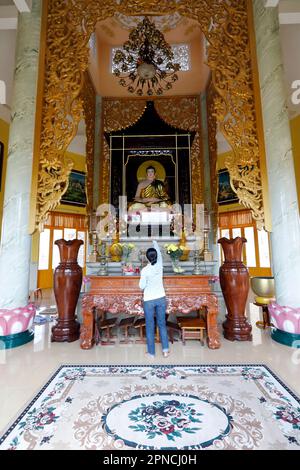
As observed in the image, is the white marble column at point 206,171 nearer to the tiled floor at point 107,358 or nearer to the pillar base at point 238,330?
the pillar base at point 238,330

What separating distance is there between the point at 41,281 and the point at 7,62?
20.9 feet

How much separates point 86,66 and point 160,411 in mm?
4225

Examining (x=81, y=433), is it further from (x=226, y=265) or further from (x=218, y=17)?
(x=218, y=17)

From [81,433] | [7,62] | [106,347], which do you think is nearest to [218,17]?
[7,62]

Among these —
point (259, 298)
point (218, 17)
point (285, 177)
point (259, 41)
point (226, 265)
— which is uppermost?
point (218, 17)

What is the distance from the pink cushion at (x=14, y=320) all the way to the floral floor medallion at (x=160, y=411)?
39.4 inches

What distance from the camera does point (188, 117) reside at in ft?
22.6

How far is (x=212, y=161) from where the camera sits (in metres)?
6.37

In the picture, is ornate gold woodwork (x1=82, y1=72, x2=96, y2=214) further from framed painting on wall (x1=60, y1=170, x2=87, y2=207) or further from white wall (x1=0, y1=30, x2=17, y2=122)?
framed painting on wall (x1=60, y1=170, x2=87, y2=207)

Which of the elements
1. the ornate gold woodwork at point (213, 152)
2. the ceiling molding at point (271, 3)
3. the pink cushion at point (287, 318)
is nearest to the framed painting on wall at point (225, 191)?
the ornate gold woodwork at point (213, 152)

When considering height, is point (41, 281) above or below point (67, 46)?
below

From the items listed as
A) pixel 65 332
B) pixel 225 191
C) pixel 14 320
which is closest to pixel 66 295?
pixel 65 332

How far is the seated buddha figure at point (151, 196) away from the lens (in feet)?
20.5

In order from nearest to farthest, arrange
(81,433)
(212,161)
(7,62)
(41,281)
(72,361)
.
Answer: (81,433)
(72,361)
(7,62)
(212,161)
(41,281)
